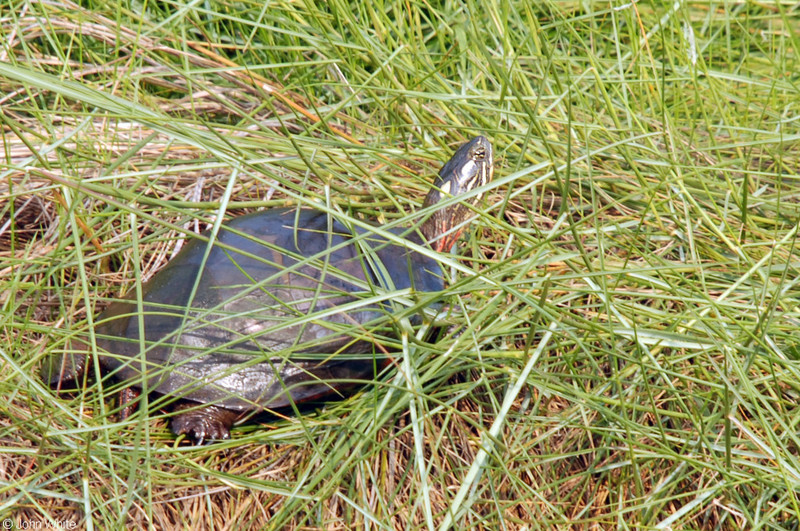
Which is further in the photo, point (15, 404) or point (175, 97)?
point (175, 97)

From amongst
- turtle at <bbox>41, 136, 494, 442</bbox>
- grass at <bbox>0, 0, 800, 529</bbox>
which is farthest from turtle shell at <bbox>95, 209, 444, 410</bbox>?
grass at <bbox>0, 0, 800, 529</bbox>

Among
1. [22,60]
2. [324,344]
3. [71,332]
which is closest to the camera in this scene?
[71,332]

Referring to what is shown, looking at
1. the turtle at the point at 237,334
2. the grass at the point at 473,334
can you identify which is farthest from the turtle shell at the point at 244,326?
the grass at the point at 473,334

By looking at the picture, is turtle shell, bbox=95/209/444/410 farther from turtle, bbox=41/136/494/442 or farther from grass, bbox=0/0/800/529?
grass, bbox=0/0/800/529

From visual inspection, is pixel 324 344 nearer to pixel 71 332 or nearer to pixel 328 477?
pixel 328 477

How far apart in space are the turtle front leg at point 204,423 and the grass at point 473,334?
56 millimetres

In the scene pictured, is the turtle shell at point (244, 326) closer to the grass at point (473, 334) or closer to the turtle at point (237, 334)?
the turtle at point (237, 334)

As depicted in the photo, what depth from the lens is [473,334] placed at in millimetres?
1853

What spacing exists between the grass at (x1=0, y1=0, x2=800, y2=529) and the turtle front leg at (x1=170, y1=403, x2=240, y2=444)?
0.06 meters

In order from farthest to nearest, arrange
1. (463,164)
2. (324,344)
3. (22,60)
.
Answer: (22,60)
(463,164)
(324,344)

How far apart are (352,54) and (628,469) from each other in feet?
5.70

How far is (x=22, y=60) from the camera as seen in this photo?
3.04 m

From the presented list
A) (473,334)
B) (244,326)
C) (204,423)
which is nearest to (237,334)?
(244,326)

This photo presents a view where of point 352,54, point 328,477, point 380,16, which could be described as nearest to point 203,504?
point 328,477
